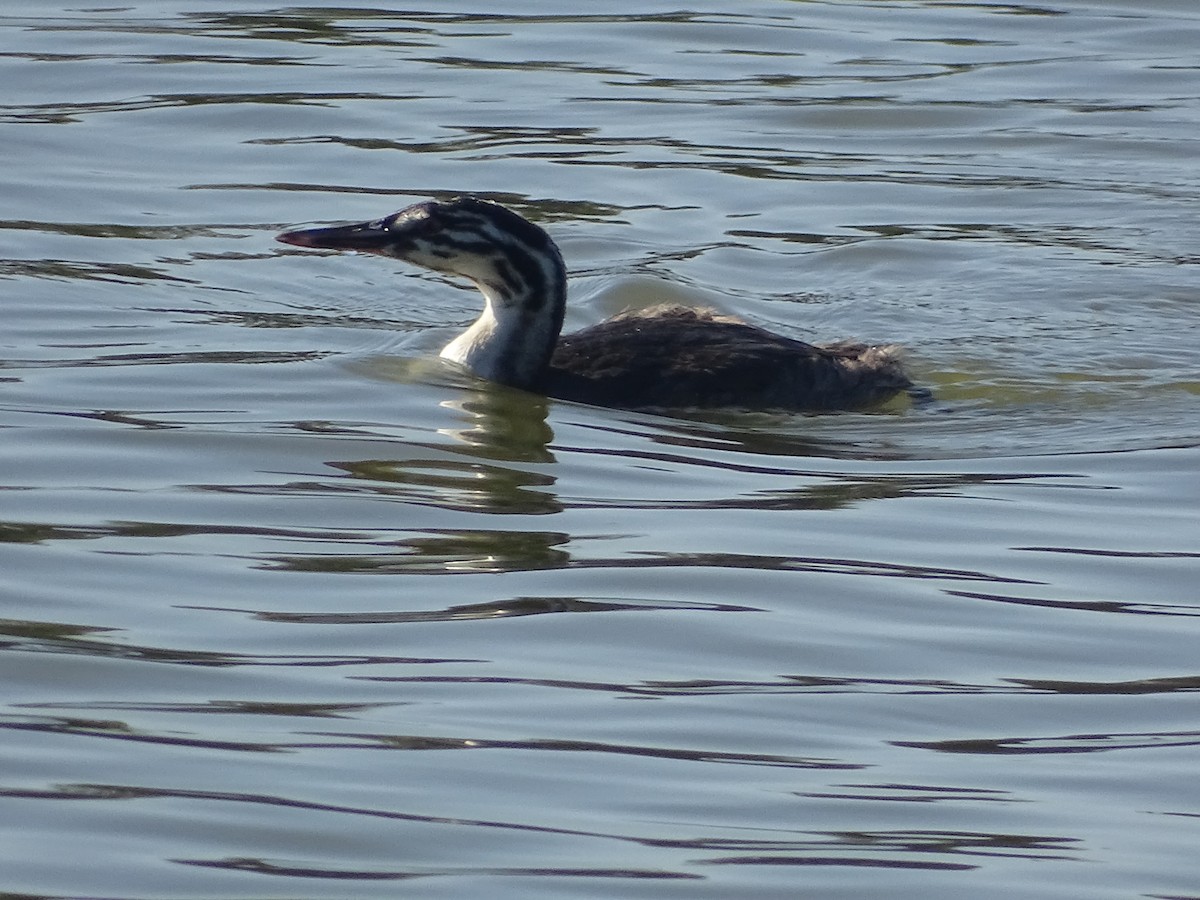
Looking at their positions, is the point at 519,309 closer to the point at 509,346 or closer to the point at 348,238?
the point at 509,346

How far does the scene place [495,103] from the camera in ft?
59.8

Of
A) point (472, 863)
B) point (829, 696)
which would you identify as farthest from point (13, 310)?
point (472, 863)

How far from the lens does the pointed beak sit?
1081 cm

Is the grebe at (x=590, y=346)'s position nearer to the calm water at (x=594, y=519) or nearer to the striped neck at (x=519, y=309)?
the striped neck at (x=519, y=309)

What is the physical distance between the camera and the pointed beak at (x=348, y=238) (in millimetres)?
10812

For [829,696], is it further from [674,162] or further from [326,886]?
[674,162]

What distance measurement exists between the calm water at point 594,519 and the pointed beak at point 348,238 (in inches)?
22.5

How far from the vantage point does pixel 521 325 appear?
10.9 m

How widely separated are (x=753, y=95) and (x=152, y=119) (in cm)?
479

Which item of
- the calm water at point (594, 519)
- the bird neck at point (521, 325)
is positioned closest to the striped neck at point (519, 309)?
the bird neck at point (521, 325)

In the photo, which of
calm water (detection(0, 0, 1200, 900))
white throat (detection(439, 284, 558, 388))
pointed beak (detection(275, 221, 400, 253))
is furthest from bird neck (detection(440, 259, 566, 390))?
pointed beak (detection(275, 221, 400, 253))

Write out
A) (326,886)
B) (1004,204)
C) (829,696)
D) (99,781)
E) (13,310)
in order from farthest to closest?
(1004,204) < (13,310) < (829,696) < (99,781) < (326,886)

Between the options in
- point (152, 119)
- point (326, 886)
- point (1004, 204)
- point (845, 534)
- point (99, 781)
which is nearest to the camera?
point (326, 886)

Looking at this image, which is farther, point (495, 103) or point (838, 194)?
point (495, 103)
